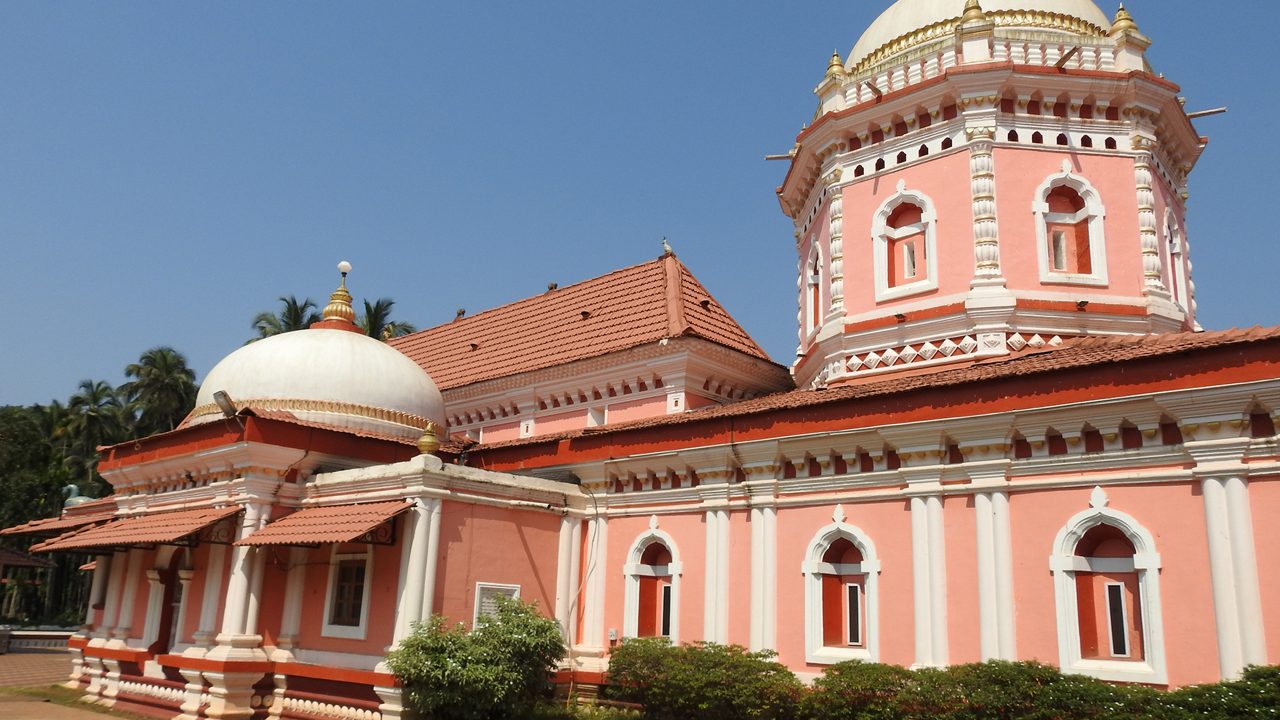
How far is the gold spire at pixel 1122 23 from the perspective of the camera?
16984 mm

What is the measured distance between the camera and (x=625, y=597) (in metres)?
15.4

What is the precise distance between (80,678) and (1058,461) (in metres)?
18.8

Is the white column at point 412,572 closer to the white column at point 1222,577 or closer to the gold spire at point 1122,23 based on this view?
the white column at point 1222,577

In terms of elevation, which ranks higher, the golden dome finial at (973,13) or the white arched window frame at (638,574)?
the golden dome finial at (973,13)

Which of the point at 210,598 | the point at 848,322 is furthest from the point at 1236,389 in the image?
the point at 210,598

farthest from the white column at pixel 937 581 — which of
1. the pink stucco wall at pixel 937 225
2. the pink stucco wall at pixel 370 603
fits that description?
the pink stucco wall at pixel 370 603

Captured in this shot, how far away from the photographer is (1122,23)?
672 inches

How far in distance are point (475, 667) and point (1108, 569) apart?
799cm

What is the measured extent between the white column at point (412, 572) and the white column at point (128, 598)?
768cm

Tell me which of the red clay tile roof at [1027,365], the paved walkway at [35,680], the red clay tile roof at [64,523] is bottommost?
the paved walkway at [35,680]

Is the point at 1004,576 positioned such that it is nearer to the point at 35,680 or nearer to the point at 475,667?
the point at 475,667

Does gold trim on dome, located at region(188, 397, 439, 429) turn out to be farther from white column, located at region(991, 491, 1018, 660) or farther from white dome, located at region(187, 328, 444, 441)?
white column, located at region(991, 491, 1018, 660)

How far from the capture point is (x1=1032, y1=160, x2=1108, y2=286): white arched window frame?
617 inches

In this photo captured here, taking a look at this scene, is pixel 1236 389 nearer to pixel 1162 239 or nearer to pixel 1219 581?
pixel 1219 581
